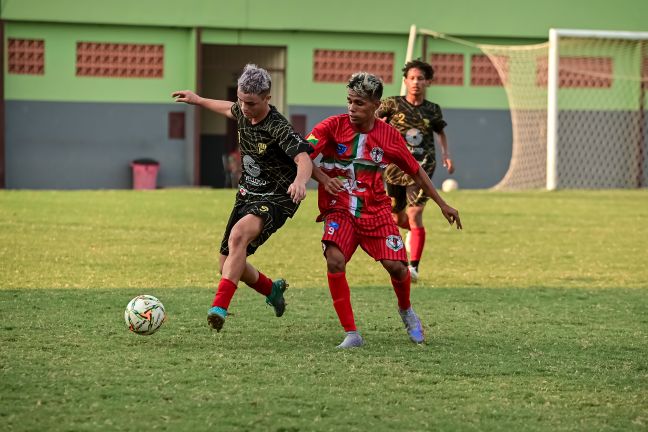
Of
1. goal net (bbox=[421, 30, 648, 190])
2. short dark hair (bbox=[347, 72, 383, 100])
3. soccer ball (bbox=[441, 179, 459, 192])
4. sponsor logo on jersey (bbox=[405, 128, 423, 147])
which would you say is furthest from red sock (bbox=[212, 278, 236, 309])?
goal net (bbox=[421, 30, 648, 190])

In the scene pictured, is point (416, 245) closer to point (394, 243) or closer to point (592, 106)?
point (394, 243)

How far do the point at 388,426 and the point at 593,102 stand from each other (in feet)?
78.9

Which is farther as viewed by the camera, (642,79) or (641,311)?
(642,79)

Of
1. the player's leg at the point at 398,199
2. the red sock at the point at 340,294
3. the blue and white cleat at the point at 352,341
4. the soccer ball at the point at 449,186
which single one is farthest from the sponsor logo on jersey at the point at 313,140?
the soccer ball at the point at 449,186

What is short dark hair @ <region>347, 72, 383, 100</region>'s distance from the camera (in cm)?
712

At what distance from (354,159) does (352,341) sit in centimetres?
111

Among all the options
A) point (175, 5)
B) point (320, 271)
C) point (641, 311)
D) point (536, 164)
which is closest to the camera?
point (641, 311)

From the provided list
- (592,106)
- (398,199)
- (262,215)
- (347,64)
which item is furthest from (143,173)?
(262,215)

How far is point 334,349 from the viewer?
22.8 feet

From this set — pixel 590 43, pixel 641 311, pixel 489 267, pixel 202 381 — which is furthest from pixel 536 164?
pixel 202 381

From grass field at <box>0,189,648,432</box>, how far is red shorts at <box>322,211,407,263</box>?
21.7 inches

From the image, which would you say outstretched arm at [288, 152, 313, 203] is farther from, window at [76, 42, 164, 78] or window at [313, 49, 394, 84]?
window at [313, 49, 394, 84]

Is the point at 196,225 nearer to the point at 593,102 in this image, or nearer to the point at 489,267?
the point at 489,267

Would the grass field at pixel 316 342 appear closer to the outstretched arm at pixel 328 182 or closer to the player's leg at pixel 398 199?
the player's leg at pixel 398 199
